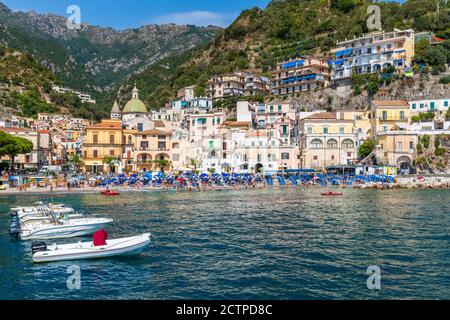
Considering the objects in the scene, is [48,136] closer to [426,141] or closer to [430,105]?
[426,141]

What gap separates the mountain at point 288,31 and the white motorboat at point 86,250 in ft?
249

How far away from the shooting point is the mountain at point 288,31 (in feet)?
328

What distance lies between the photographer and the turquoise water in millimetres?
15328

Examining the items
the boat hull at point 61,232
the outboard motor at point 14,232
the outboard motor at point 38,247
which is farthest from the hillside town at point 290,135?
the outboard motor at point 38,247

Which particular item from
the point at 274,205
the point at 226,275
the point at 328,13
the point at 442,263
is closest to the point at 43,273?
the point at 226,275

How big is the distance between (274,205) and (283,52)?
262ft

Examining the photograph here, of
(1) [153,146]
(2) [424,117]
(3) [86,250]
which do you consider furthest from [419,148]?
(3) [86,250]

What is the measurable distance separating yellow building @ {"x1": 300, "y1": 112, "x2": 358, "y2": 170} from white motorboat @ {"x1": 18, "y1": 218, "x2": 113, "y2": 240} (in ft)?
163

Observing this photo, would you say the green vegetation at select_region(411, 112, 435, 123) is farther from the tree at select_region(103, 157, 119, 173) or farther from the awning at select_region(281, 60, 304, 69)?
the tree at select_region(103, 157, 119, 173)

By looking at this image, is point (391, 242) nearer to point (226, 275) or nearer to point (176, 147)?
point (226, 275)

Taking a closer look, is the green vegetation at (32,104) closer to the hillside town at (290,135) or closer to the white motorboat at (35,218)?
the hillside town at (290,135)

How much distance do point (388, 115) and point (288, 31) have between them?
57.7 metres

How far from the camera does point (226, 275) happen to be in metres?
17.1

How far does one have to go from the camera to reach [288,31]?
121 m
